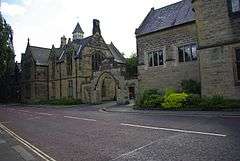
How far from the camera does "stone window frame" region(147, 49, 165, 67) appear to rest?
28389mm

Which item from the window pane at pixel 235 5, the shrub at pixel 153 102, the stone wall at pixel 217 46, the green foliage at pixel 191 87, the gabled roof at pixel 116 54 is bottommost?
the shrub at pixel 153 102

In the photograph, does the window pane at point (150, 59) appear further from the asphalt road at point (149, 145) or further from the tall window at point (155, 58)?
the asphalt road at point (149, 145)

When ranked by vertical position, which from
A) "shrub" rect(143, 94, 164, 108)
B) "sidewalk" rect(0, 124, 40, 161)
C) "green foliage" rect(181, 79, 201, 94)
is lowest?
"sidewalk" rect(0, 124, 40, 161)

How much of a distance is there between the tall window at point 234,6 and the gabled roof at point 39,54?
48296 mm

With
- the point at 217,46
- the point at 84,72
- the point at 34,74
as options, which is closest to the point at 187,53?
the point at 217,46

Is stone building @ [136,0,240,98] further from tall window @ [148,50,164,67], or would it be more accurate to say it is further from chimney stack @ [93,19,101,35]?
chimney stack @ [93,19,101,35]

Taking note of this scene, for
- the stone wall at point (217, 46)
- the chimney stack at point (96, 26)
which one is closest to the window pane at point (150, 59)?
the stone wall at point (217, 46)

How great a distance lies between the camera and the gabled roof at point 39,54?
6121 centimetres

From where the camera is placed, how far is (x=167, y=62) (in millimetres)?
27578

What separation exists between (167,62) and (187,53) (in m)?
2.21

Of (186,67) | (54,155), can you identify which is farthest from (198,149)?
(186,67)

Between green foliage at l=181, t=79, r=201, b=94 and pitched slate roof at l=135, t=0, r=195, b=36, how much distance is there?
6.06m

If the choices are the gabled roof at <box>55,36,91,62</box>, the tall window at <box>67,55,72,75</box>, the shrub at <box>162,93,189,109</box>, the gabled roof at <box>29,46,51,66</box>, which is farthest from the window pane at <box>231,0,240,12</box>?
the gabled roof at <box>29,46,51,66</box>

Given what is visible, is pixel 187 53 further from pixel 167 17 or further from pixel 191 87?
pixel 167 17
